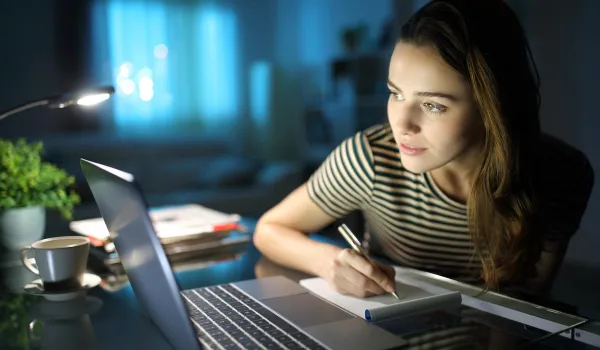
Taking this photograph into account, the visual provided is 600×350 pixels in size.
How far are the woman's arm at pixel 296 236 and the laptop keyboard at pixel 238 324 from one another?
6.8 inches

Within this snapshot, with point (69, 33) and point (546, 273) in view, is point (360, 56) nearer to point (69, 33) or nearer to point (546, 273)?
point (69, 33)

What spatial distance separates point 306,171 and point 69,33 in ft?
7.12

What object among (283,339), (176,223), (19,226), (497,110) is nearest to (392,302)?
(283,339)

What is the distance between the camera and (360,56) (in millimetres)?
4328

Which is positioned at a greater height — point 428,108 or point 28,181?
point 428,108

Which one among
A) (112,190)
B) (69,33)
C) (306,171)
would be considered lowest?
(306,171)

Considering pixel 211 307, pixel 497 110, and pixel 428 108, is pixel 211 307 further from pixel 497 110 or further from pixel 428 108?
pixel 497 110

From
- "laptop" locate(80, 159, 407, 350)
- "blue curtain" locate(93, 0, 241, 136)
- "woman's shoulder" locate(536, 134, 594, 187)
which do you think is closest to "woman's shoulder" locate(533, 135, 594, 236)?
"woman's shoulder" locate(536, 134, 594, 187)

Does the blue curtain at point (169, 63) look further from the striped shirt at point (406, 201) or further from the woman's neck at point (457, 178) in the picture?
the woman's neck at point (457, 178)

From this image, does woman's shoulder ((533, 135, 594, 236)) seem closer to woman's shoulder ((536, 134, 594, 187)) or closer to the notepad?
woman's shoulder ((536, 134, 594, 187))

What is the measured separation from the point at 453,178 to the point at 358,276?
472 mm

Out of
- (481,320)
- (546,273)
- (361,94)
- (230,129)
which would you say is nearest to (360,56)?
(361,94)

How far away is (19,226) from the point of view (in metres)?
1.11

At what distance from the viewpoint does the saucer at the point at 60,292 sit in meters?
0.85
